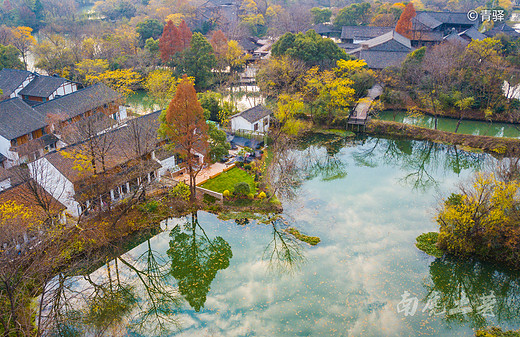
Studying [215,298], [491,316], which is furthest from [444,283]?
[215,298]

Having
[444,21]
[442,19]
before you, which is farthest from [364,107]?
[442,19]

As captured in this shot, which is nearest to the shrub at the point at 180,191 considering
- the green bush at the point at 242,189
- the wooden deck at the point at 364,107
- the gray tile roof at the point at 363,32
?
the green bush at the point at 242,189

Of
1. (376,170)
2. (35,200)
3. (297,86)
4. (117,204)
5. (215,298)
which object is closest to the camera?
(215,298)

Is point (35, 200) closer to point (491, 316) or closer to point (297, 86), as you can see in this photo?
point (491, 316)

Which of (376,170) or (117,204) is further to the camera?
(376,170)

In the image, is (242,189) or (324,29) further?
(324,29)

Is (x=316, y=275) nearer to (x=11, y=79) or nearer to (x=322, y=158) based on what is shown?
(x=322, y=158)

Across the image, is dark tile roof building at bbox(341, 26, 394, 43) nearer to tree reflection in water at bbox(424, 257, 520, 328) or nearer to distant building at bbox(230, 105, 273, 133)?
distant building at bbox(230, 105, 273, 133)
